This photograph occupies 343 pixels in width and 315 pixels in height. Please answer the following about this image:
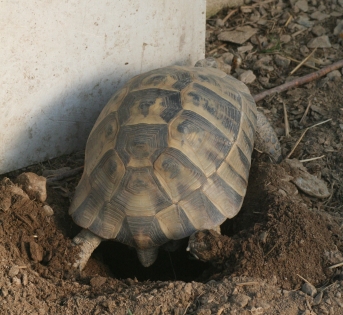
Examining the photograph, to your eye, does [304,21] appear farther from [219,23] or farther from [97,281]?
[97,281]

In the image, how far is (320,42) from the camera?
207 inches

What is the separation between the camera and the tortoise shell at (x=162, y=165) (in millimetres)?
3211

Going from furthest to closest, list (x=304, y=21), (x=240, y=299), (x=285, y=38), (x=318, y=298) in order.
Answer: (x=304, y=21), (x=285, y=38), (x=318, y=298), (x=240, y=299)

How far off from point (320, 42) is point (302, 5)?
0.57 meters

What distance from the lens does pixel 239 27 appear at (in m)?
5.52

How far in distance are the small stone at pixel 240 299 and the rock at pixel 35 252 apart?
108 centimetres

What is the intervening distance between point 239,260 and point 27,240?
3.81 feet

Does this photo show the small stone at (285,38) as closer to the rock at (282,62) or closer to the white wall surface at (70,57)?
the rock at (282,62)

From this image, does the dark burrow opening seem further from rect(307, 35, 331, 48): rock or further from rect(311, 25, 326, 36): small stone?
rect(311, 25, 326, 36): small stone

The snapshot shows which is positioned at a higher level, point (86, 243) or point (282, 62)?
point (86, 243)

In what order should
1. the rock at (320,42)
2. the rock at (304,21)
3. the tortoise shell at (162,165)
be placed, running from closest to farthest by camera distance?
the tortoise shell at (162,165), the rock at (320,42), the rock at (304,21)

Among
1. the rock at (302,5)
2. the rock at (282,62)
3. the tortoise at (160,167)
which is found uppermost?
the tortoise at (160,167)

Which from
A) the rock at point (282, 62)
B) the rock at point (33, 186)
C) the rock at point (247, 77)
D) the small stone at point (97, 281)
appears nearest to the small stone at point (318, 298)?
the small stone at point (97, 281)

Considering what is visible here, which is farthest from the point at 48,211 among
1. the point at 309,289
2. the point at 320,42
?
the point at 320,42
